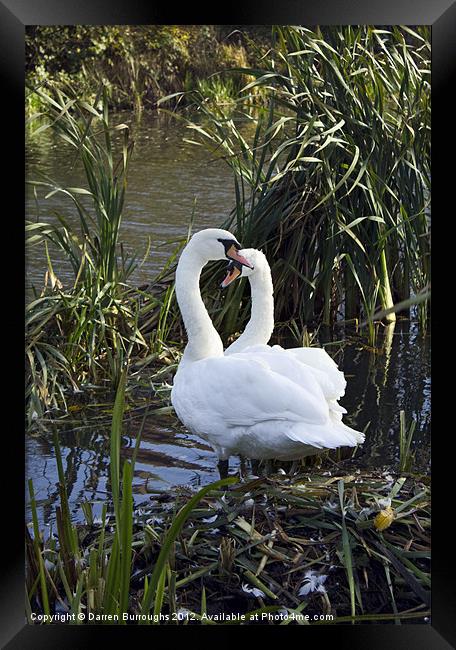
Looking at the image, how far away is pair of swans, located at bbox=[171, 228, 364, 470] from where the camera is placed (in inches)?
162

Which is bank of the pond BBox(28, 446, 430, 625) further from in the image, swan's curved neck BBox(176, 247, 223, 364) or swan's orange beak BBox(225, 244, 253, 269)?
swan's orange beak BBox(225, 244, 253, 269)

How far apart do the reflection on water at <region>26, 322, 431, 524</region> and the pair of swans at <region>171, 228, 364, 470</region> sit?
14.2 inches

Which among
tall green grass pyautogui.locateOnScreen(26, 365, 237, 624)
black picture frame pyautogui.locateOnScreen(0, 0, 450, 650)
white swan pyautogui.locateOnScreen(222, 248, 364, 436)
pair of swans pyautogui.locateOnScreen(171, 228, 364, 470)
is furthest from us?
white swan pyautogui.locateOnScreen(222, 248, 364, 436)

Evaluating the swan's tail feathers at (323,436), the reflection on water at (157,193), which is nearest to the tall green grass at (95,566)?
the swan's tail feathers at (323,436)

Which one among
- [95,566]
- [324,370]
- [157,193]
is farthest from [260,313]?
[95,566]

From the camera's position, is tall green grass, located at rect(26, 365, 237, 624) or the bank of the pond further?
the bank of the pond

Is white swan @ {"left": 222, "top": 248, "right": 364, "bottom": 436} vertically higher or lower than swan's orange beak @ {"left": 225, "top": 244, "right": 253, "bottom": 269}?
lower

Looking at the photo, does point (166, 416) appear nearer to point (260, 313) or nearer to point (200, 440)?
point (200, 440)

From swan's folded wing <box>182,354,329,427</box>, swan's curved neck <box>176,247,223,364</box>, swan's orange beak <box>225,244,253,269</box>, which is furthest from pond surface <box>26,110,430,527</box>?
swan's orange beak <box>225,244,253,269</box>

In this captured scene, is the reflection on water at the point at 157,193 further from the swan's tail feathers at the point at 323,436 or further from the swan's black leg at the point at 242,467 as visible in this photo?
the swan's tail feathers at the point at 323,436

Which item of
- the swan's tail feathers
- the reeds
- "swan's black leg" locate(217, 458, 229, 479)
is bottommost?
the reeds

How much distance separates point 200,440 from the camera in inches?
201

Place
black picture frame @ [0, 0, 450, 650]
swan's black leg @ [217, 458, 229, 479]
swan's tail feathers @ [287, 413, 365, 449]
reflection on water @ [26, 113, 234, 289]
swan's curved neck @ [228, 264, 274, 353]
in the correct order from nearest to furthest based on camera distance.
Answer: black picture frame @ [0, 0, 450, 650] < swan's tail feathers @ [287, 413, 365, 449] < swan's black leg @ [217, 458, 229, 479] < swan's curved neck @ [228, 264, 274, 353] < reflection on water @ [26, 113, 234, 289]
